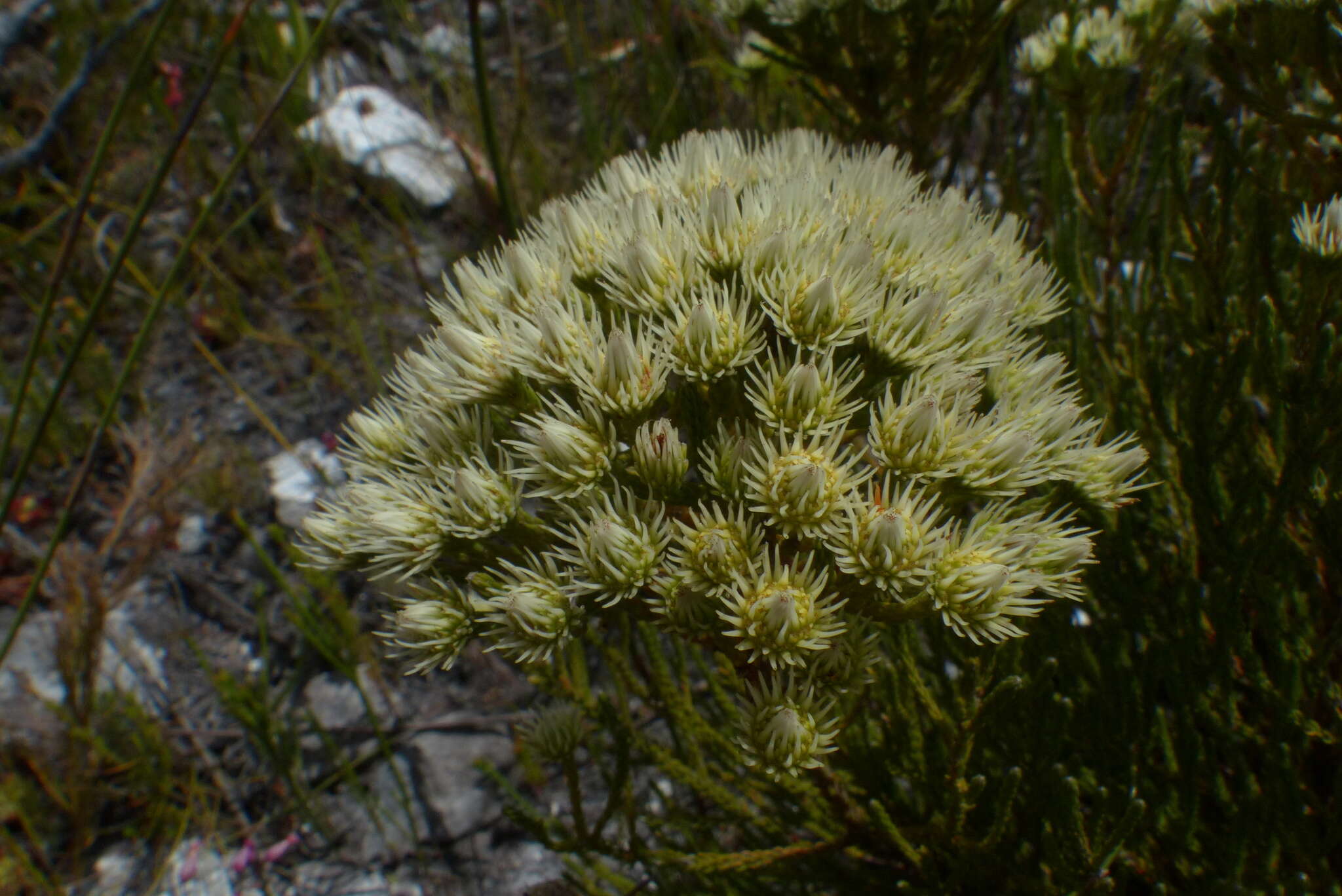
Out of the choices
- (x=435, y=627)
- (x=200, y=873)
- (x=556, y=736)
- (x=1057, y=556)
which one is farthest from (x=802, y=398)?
(x=200, y=873)

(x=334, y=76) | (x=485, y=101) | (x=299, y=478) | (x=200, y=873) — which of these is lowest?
(x=200, y=873)

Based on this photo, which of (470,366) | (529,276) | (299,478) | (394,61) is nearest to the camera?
(470,366)

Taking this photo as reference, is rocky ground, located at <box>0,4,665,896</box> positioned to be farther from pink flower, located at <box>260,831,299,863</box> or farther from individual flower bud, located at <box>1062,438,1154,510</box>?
individual flower bud, located at <box>1062,438,1154,510</box>

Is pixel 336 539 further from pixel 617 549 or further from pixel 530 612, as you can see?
pixel 617 549

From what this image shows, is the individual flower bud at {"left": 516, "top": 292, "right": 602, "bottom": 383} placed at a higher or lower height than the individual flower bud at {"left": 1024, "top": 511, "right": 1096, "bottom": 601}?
higher

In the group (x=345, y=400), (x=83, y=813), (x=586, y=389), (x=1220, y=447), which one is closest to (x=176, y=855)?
(x=83, y=813)

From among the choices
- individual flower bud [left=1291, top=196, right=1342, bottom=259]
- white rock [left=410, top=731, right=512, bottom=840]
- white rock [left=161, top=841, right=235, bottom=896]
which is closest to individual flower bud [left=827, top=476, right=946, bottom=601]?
individual flower bud [left=1291, top=196, right=1342, bottom=259]
